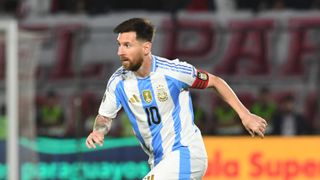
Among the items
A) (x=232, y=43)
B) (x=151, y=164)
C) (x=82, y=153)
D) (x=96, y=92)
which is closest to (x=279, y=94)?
(x=232, y=43)

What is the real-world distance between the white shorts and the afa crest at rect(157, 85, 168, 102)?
1.07 feet

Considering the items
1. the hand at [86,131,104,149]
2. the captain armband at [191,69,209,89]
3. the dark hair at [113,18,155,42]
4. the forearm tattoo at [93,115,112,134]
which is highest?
the dark hair at [113,18,155,42]

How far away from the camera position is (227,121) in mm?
12953

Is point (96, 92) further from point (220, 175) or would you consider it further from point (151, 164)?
point (151, 164)

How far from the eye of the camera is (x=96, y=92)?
13.3 metres

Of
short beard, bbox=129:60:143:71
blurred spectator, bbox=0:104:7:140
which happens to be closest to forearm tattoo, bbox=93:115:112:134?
short beard, bbox=129:60:143:71

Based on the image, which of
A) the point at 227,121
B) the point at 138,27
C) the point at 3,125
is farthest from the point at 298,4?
the point at 138,27

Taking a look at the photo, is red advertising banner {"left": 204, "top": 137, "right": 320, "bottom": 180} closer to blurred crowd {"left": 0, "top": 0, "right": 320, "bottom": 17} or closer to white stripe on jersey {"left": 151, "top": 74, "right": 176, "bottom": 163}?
blurred crowd {"left": 0, "top": 0, "right": 320, "bottom": 17}

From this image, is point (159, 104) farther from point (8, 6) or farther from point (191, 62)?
point (8, 6)

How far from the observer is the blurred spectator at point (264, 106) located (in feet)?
41.8

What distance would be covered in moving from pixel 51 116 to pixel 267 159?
135 inches

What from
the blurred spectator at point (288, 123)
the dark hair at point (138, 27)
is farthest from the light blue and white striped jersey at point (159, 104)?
the blurred spectator at point (288, 123)

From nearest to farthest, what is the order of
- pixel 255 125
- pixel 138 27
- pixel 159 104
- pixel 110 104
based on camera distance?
pixel 255 125 < pixel 138 27 < pixel 159 104 < pixel 110 104

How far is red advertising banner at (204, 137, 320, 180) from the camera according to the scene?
434 inches
